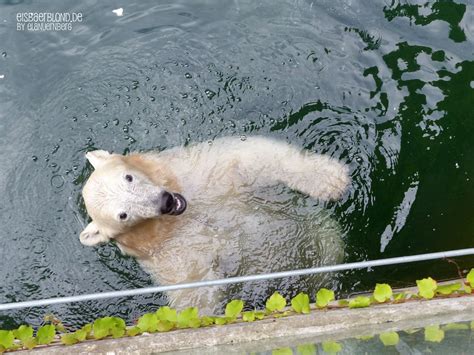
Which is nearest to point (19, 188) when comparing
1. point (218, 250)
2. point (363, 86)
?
point (218, 250)

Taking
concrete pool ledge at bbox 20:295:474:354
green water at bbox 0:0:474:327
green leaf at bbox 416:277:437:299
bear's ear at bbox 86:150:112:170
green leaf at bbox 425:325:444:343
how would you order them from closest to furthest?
green leaf at bbox 425:325:444:343 < concrete pool ledge at bbox 20:295:474:354 < green leaf at bbox 416:277:437:299 < bear's ear at bbox 86:150:112:170 < green water at bbox 0:0:474:327

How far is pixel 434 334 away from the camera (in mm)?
4191

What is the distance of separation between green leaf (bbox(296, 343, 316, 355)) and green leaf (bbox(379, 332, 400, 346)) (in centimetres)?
53

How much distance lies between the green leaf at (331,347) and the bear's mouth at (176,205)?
1.61 m

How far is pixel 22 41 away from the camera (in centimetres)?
654

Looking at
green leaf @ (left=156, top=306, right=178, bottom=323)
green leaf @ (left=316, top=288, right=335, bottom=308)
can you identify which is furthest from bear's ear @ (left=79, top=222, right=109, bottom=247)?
green leaf @ (left=316, top=288, right=335, bottom=308)

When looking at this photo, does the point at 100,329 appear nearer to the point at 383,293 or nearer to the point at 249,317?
the point at 249,317

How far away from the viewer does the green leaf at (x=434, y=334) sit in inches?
162

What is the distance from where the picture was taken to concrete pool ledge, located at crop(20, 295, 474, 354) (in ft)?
14.7

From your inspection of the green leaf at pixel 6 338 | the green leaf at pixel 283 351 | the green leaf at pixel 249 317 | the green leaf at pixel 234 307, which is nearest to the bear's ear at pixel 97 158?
the green leaf at pixel 6 338

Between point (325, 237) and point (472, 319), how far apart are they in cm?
163

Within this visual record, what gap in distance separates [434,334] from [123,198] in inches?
104

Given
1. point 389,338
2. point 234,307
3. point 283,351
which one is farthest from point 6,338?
point 389,338

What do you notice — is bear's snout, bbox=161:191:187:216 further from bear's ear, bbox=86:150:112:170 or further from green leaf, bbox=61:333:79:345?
green leaf, bbox=61:333:79:345
